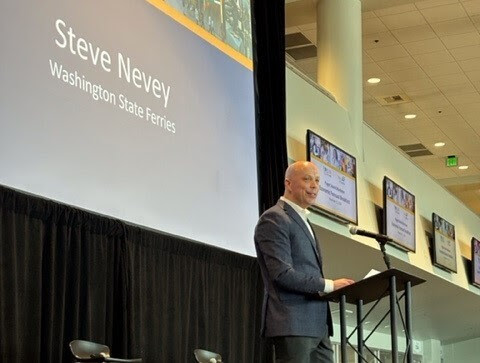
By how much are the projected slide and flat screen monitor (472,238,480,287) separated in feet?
28.5

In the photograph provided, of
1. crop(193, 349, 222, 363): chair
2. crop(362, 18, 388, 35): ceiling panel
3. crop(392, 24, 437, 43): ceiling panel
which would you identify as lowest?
crop(193, 349, 222, 363): chair

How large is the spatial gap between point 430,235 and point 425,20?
9.57 feet

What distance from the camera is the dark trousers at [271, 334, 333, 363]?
347 cm

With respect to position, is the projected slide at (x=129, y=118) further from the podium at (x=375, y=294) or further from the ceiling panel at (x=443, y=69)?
the ceiling panel at (x=443, y=69)

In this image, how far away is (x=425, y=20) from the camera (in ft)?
34.7

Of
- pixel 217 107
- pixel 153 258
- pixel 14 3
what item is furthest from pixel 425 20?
pixel 14 3

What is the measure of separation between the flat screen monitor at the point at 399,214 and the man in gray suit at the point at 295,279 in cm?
591

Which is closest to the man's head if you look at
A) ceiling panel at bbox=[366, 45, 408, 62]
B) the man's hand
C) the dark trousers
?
the man's hand

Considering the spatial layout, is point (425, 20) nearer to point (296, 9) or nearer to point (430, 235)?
point (296, 9)

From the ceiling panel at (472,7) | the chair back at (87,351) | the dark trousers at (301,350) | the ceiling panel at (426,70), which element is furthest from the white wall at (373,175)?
the chair back at (87,351)

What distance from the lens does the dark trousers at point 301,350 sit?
347 cm

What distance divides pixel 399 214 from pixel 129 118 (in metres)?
6.49

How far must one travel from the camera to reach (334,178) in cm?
802

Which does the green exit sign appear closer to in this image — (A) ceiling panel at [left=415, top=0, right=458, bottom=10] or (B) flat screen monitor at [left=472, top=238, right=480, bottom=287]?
→ (B) flat screen monitor at [left=472, top=238, right=480, bottom=287]
